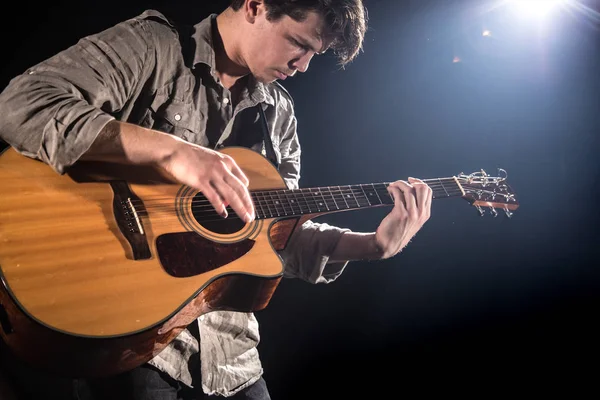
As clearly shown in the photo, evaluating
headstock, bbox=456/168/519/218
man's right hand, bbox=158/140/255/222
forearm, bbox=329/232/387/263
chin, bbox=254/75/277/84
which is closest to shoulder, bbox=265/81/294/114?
chin, bbox=254/75/277/84

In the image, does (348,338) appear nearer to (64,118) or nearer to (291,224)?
(291,224)

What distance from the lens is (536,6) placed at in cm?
325

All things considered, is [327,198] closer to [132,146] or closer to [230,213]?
[230,213]

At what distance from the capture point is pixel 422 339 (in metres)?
2.98

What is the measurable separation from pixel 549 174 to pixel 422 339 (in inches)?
75.5

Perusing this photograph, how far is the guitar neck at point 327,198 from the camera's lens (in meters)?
1.55

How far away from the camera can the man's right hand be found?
1187mm

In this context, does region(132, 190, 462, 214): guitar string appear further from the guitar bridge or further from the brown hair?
the brown hair

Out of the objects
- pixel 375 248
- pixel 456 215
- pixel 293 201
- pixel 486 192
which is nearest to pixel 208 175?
pixel 293 201

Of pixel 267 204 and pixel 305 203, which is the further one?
pixel 305 203

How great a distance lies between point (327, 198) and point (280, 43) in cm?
72

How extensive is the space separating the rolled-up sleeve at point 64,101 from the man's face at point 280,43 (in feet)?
1.86

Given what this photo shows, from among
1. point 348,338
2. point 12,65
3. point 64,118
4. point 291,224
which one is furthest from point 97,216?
point 348,338

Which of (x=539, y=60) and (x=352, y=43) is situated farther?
(x=539, y=60)
